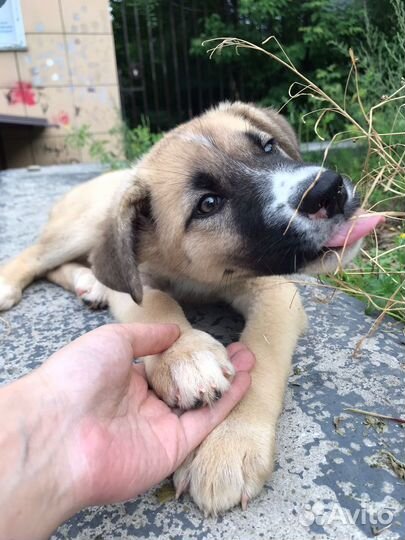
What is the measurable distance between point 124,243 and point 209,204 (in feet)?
1.41

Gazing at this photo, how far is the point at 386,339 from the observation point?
95.4 inches

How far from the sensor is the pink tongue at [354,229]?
6.61 ft

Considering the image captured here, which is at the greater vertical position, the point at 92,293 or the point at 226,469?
the point at 226,469

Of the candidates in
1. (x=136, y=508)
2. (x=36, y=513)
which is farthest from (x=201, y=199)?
(x=36, y=513)

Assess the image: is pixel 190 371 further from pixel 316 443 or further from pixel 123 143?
pixel 123 143

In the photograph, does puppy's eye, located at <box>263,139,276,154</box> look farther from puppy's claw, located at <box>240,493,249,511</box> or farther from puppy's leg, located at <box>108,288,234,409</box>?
puppy's claw, located at <box>240,493,249,511</box>

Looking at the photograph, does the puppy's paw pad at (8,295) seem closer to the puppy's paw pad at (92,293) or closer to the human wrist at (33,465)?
the puppy's paw pad at (92,293)

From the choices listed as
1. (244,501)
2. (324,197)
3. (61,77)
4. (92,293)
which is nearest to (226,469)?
(244,501)

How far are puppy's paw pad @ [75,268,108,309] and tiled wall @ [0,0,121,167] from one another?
22.6 feet

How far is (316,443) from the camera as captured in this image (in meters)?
1.75

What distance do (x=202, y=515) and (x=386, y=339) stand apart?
130 cm

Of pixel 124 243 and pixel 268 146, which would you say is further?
pixel 268 146

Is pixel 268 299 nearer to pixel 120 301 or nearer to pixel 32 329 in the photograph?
pixel 120 301

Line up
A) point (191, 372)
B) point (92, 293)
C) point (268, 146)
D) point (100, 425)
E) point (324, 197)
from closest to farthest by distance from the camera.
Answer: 1. point (100, 425)
2. point (191, 372)
3. point (324, 197)
4. point (268, 146)
5. point (92, 293)
